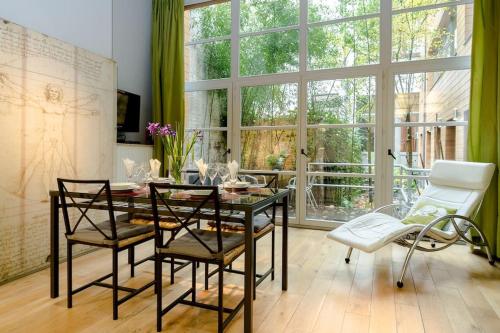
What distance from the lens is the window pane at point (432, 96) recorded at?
3.52 meters

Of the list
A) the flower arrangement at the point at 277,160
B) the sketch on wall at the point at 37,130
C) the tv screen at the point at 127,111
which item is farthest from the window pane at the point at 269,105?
the sketch on wall at the point at 37,130

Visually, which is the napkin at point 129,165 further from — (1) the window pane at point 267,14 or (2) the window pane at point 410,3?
(2) the window pane at point 410,3

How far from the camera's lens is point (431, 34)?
3.68m

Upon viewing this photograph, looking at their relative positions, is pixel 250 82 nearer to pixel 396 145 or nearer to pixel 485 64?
pixel 396 145

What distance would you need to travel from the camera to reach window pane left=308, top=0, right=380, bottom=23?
13.0 ft

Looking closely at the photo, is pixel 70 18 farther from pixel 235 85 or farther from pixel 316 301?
pixel 316 301

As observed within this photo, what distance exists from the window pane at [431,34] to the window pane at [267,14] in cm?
131

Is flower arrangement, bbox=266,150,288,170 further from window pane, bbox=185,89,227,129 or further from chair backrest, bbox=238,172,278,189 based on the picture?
window pane, bbox=185,89,227,129

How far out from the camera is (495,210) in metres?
3.09

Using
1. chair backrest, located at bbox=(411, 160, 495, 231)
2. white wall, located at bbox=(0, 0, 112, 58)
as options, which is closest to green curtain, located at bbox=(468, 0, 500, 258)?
chair backrest, located at bbox=(411, 160, 495, 231)

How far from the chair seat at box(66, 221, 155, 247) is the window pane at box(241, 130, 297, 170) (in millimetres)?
2470

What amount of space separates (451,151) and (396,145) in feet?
1.86

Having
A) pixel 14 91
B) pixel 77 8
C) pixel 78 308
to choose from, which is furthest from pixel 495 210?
pixel 77 8

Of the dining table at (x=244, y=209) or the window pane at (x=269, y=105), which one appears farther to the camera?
the window pane at (x=269, y=105)
